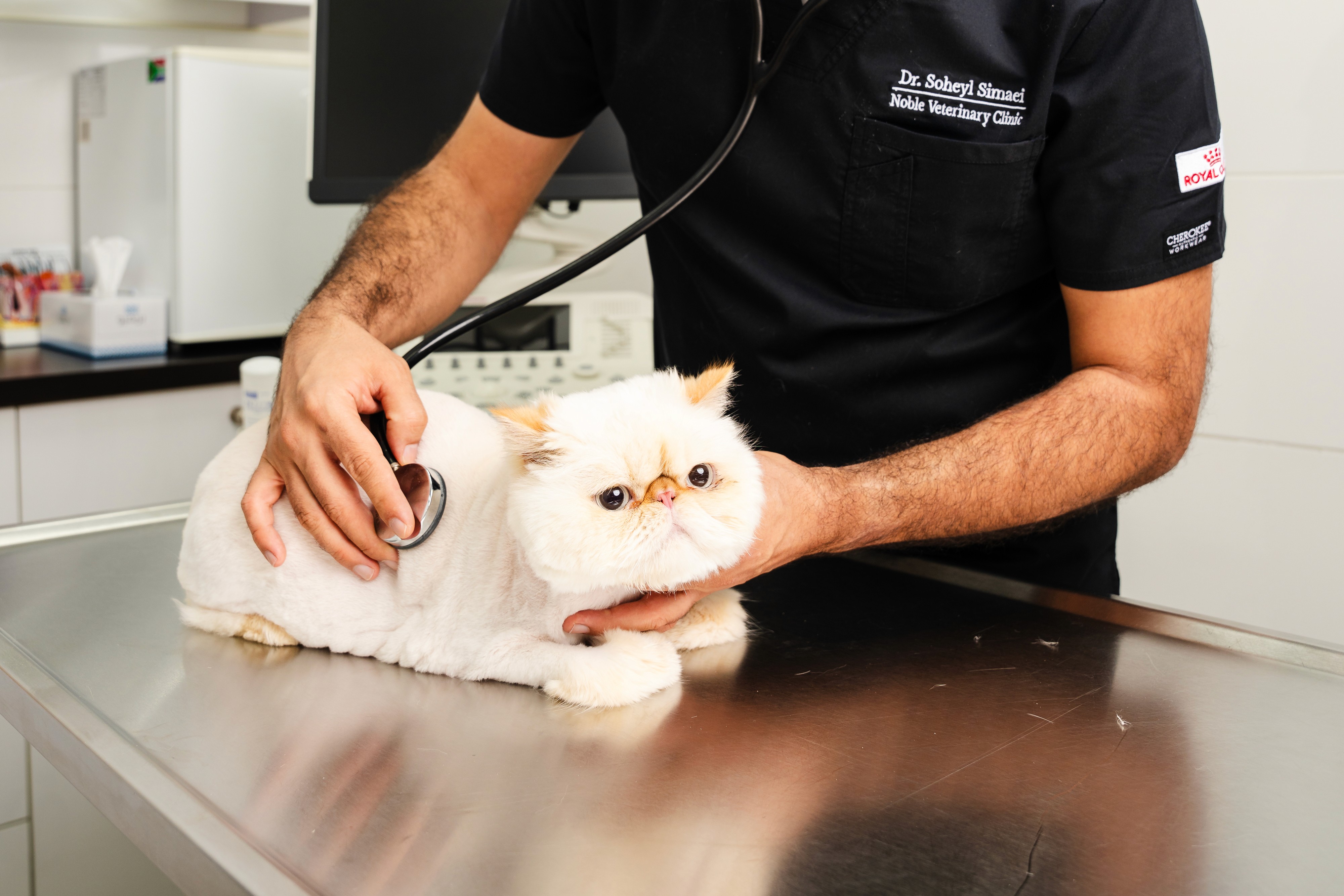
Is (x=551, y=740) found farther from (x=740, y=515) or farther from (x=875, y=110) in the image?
(x=875, y=110)

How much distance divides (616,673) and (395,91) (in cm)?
136

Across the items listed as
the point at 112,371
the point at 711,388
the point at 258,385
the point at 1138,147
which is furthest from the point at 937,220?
the point at 112,371

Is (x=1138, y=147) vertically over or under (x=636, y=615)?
over

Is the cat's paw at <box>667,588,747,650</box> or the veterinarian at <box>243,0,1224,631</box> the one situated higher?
the veterinarian at <box>243,0,1224,631</box>

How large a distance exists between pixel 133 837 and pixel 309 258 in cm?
180

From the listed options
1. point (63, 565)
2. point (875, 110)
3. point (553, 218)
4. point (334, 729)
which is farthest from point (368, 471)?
point (553, 218)

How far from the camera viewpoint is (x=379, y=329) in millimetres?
1012

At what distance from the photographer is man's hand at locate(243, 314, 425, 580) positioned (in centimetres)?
74

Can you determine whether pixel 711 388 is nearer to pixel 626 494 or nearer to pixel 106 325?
pixel 626 494

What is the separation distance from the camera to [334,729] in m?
0.68

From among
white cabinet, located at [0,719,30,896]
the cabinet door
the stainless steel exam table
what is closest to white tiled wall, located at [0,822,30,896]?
→ white cabinet, located at [0,719,30,896]

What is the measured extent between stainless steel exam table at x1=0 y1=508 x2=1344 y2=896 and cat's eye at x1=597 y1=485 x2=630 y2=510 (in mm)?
159

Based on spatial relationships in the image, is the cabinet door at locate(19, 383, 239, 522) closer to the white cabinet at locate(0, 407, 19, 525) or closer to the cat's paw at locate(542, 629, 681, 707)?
the white cabinet at locate(0, 407, 19, 525)

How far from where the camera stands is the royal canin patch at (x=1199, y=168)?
88cm
